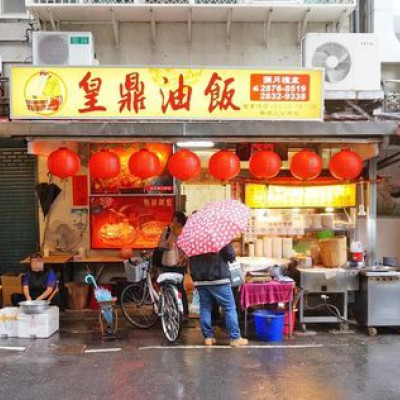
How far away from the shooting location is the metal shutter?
557 inches

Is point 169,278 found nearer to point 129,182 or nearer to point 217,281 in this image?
Answer: point 217,281

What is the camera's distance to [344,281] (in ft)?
36.4

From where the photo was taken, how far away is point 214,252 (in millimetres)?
9625

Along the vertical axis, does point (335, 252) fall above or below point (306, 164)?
below

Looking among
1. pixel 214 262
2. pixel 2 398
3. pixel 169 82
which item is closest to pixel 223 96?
pixel 169 82

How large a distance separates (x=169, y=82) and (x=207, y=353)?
5239 mm

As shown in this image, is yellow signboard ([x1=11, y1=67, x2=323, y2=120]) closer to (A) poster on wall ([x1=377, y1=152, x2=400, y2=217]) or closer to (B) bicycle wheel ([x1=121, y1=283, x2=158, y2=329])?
(B) bicycle wheel ([x1=121, y1=283, x2=158, y2=329])

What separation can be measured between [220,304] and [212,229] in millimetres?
1525

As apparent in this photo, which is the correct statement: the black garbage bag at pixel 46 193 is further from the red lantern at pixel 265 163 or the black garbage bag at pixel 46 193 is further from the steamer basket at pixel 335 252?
the steamer basket at pixel 335 252

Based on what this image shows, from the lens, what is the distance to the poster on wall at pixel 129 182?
13930 millimetres

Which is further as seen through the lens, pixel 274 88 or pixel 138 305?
pixel 138 305

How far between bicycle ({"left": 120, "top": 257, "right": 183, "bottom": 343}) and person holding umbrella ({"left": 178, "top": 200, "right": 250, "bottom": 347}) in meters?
0.56

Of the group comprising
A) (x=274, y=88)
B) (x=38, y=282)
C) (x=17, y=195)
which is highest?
(x=274, y=88)

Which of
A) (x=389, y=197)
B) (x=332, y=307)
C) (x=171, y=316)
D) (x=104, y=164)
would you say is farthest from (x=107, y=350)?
(x=389, y=197)
